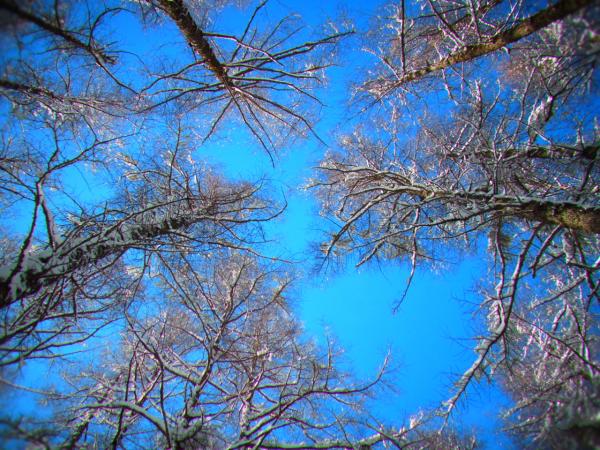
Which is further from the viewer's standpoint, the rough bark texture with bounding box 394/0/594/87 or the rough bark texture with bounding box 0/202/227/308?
the rough bark texture with bounding box 0/202/227/308

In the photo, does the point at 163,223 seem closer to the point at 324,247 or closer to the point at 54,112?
the point at 54,112

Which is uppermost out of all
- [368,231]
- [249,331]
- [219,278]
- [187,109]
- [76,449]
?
[187,109]

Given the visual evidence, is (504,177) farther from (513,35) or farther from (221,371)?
(221,371)

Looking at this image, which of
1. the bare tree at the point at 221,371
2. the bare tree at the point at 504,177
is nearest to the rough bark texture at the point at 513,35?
the bare tree at the point at 504,177

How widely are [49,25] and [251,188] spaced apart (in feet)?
11.7

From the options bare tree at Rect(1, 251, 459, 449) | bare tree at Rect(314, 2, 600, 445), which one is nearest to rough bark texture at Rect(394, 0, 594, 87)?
bare tree at Rect(314, 2, 600, 445)

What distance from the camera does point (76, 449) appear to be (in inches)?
114

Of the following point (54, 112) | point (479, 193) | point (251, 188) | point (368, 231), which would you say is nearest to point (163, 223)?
point (251, 188)

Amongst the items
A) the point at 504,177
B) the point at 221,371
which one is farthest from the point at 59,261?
the point at 504,177

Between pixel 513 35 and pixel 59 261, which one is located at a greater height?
pixel 513 35

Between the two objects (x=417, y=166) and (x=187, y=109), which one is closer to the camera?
(x=187, y=109)

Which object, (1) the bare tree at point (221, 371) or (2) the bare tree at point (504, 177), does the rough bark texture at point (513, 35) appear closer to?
(2) the bare tree at point (504, 177)

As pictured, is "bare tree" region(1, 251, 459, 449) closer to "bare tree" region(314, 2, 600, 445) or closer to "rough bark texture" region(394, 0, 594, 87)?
"bare tree" region(314, 2, 600, 445)

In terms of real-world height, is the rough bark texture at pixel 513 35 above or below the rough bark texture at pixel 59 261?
above
